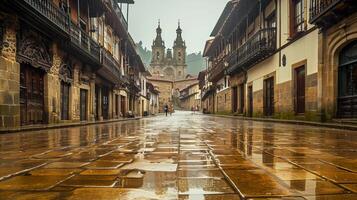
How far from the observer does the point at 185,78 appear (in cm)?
10212

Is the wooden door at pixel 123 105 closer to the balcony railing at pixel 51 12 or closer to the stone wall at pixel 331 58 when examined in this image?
the balcony railing at pixel 51 12

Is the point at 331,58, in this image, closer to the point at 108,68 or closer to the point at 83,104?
the point at 83,104

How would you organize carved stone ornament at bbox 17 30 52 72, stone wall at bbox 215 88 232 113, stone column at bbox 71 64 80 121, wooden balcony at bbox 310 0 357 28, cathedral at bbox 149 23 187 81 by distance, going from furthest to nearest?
cathedral at bbox 149 23 187 81 → stone wall at bbox 215 88 232 113 → stone column at bbox 71 64 80 121 → carved stone ornament at bbox 17 30 52 72 → wooden balcony at bbox 310 0 357 28

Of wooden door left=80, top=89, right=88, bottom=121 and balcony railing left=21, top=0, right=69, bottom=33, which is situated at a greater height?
balcony railing left=21, top=0, right=69, bottom=33

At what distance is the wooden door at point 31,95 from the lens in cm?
998

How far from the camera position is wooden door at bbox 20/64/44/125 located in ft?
32.8

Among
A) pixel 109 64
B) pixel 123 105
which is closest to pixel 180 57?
pixel 123 105

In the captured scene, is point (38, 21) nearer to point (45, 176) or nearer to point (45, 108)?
point (45, 108)

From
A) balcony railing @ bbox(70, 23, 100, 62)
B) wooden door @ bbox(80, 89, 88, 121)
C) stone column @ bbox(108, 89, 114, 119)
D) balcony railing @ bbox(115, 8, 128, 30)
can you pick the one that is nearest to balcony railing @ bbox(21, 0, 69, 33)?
balcony railing @ bbox(70, 23, 100, 62)

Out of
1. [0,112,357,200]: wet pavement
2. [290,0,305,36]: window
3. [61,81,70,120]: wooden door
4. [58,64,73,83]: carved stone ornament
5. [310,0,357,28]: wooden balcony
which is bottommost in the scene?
[0,112,357,200]: wet pavement

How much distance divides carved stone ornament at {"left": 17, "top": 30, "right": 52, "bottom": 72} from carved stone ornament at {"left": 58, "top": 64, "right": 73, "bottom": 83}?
121 cm

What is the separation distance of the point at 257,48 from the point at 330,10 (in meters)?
7.71

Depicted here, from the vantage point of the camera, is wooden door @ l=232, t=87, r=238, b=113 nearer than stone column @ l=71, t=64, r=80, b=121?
No

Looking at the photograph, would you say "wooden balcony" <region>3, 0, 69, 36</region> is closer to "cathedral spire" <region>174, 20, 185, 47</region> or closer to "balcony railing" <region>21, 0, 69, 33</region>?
"balcony railing" <region>21, 0, 69, 33</region>
